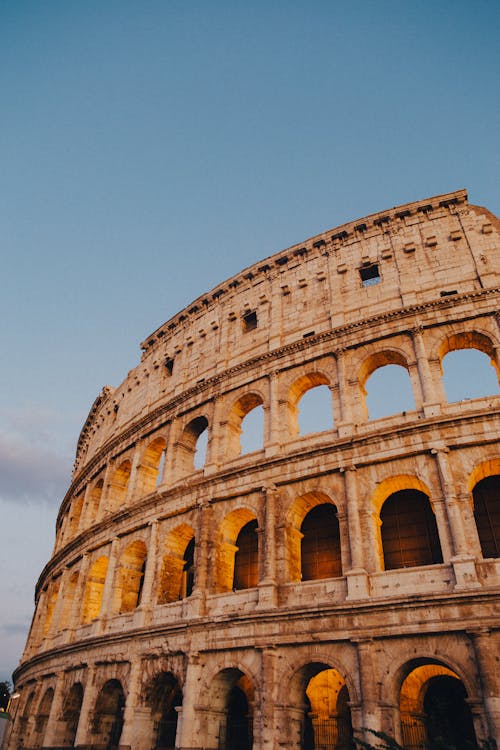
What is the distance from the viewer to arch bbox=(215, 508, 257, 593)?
15164 millimetres

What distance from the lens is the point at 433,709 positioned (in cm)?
1256

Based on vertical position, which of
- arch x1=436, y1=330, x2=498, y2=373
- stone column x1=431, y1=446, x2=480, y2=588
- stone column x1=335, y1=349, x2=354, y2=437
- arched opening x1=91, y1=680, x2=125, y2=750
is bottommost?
arched opening x1=91, y1=680, x2=125, y2=750

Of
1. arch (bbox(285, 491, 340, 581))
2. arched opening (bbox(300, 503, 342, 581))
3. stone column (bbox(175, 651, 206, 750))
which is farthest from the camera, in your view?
arched opening (bbox(300, 503, 342, 581))

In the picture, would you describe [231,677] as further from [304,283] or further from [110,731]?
[304,283]

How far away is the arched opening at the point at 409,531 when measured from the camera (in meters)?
13.7

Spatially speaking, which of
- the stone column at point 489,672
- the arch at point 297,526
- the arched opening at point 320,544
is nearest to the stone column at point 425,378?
the arch at point 297,526

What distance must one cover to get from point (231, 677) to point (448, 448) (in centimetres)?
812

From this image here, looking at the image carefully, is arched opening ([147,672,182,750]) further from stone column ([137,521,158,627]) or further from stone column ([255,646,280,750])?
stone column ([255,646,280,750])

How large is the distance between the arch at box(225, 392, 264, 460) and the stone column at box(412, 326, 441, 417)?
5.22m

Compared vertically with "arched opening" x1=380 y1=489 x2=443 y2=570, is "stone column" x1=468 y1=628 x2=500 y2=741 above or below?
below

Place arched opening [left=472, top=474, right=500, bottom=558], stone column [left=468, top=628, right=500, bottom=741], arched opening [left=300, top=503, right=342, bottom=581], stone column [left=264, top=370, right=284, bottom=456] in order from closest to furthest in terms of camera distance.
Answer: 1. stone column [left=468, top=628, right=500, bottom=741]
2. arched opening [left=472, top=474, right=500, bottom=558]
3. arched opening [left=300, top=503, right=342, bottom=581]
4. stone column [left=264, top=370, right=284, bottom=456]

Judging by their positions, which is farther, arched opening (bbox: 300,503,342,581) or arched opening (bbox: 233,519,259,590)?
arched opening (bbox: 233,519,259,590)

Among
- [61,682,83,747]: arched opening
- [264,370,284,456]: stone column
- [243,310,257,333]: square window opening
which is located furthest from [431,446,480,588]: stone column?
[61,682,83,747]: arched opening

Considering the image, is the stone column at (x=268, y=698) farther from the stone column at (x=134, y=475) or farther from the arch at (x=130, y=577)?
the stone column at (x=134, y=475)
